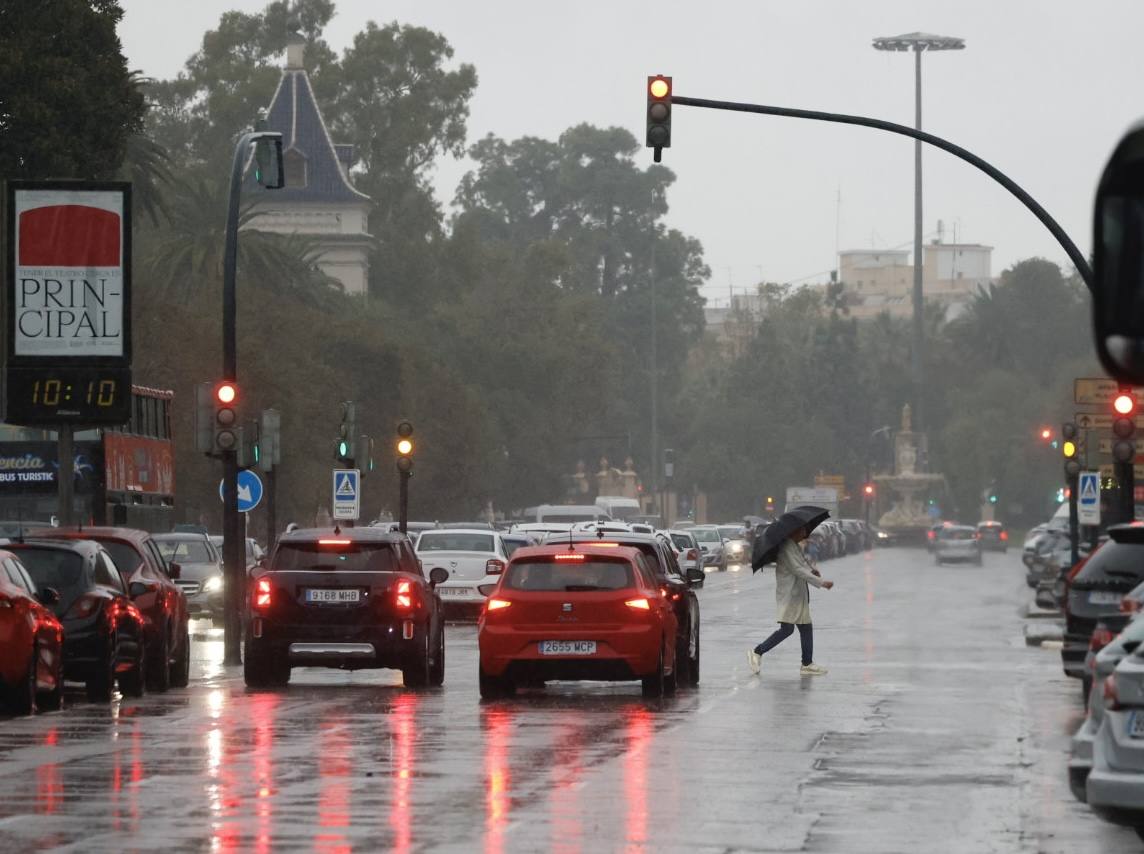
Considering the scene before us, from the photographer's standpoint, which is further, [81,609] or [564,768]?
[81,609]

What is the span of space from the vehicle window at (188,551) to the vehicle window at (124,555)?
771 inches

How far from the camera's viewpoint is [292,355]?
7625 cm

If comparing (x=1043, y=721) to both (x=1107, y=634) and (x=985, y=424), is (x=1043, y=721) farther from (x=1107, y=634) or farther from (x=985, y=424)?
(x=985, y=424)

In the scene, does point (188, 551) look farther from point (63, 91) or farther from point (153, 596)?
point (153, 596)

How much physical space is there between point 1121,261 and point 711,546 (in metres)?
85.5

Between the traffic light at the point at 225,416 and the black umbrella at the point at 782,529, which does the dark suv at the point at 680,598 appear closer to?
the black umbrella at the point at 782,529

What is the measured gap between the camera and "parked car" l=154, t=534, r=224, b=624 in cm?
4650

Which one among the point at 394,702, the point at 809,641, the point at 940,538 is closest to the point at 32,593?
the point at 394,702

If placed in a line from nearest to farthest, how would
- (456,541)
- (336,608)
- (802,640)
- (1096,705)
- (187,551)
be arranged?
(1096,705) < (336,608) < (802,640) < (456,541) < (187,551)

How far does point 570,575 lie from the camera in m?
25.1

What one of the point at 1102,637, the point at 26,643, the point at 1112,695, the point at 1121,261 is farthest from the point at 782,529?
the point at 1121,261

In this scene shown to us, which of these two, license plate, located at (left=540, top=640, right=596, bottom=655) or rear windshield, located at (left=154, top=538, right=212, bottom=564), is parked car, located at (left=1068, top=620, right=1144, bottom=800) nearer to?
license plate, located at (left=540, top=640, right=596, bottom=655)

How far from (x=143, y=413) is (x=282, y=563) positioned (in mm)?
23130

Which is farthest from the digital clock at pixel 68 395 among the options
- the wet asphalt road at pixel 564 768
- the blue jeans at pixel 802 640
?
the blue jeans at pixel 802 640
